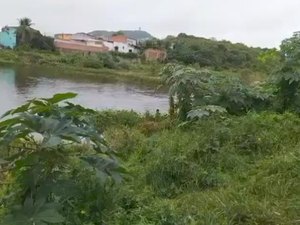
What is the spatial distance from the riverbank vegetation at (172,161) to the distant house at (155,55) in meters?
33.3

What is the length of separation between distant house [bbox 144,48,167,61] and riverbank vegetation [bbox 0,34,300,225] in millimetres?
33301

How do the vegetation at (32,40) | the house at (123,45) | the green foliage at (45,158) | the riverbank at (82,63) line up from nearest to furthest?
the green foliage at (45,158) → the riverbank at (82,63) → the vegetation at (32,40) → the house at (123,45)

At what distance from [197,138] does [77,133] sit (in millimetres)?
2459

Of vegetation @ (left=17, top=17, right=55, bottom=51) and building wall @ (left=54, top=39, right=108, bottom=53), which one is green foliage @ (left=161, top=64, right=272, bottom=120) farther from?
building wall @ (left=54, top=39, right=108, bottom=53)

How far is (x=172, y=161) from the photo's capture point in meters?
3.07

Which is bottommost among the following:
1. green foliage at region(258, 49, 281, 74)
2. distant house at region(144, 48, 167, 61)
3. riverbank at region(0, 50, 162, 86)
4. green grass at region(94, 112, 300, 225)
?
riverbank at region(0, 50, 162, 86)

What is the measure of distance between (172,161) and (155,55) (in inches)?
1471

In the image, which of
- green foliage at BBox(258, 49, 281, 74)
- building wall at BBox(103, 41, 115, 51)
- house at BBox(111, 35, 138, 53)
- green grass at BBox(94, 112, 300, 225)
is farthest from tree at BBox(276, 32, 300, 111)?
building wall at BBox(103, 41, 115, 51)

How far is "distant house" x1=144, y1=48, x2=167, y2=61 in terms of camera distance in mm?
38881

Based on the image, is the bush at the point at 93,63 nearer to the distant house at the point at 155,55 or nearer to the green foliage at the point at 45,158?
the distant house at the point at 155,55

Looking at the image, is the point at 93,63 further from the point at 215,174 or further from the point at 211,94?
the point at 215,174

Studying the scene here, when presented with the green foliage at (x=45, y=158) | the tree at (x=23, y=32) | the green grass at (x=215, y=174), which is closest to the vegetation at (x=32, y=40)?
the tree at (x=23, y=32)

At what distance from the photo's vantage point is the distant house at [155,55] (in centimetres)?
3888

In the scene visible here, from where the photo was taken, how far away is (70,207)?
6.13 ft
